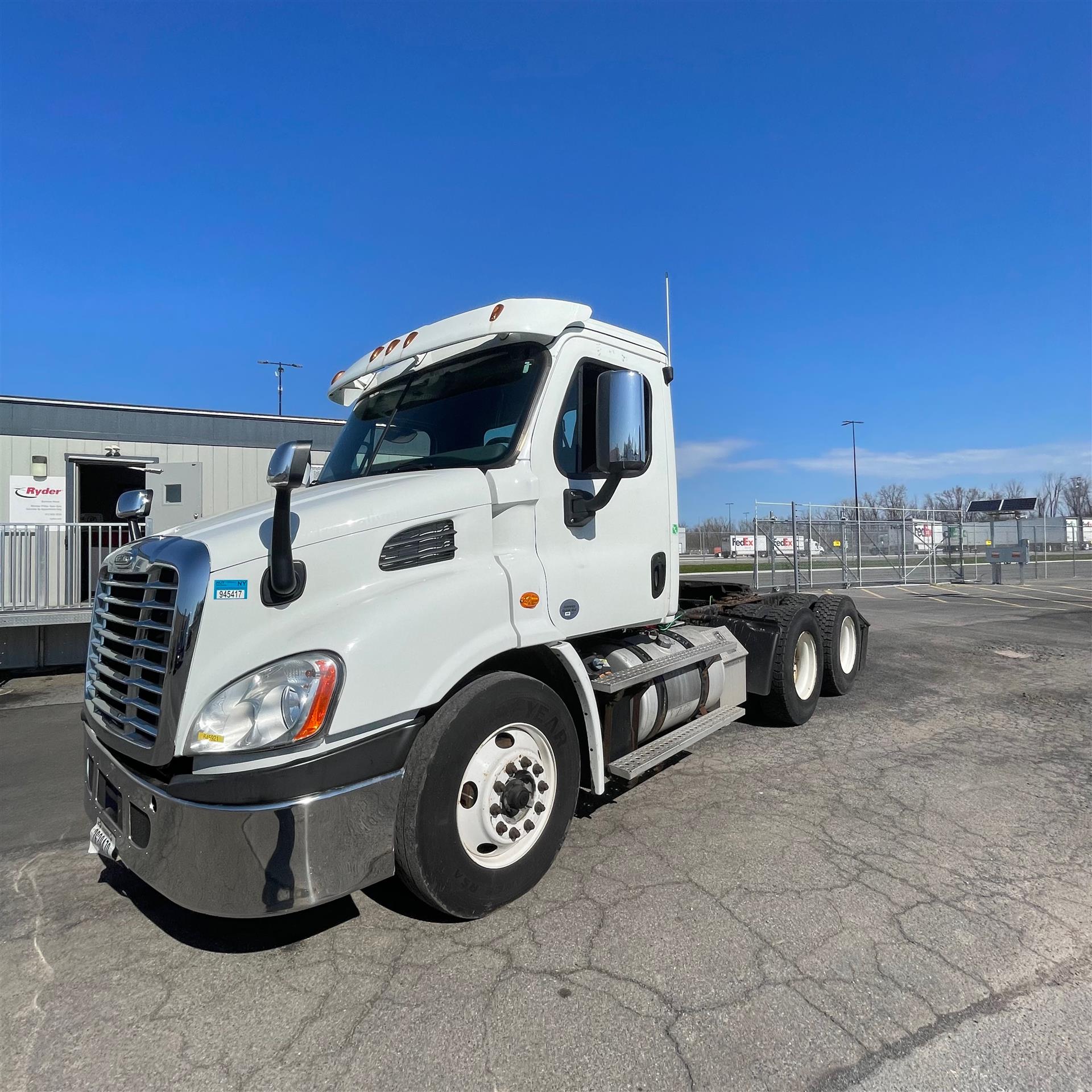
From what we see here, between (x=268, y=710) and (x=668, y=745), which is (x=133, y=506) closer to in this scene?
(x=268, y=710)

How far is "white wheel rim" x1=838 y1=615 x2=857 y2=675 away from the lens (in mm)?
7242

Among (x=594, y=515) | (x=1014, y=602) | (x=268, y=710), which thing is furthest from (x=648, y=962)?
(x=1014, y=602)

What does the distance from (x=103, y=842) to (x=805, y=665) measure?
5600mm

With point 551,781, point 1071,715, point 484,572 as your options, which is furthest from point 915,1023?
point 1071,715

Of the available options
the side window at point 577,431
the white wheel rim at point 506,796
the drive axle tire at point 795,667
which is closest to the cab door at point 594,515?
the side window at point 577,431

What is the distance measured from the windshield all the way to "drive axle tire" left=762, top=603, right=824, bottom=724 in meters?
3.47

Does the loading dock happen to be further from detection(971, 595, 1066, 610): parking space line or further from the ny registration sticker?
detection(971, 595, 1066, 610): parking space line

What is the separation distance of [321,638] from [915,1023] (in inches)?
97.3

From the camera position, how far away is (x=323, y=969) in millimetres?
2779

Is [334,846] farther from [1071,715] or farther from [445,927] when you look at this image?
[1071,715]

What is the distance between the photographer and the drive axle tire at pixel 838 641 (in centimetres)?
690

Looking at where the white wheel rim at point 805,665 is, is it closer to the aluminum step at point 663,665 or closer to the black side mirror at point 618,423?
the aluminum step at point 663,665

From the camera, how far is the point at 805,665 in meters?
6.57

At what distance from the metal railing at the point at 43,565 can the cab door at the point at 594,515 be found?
7.85m
